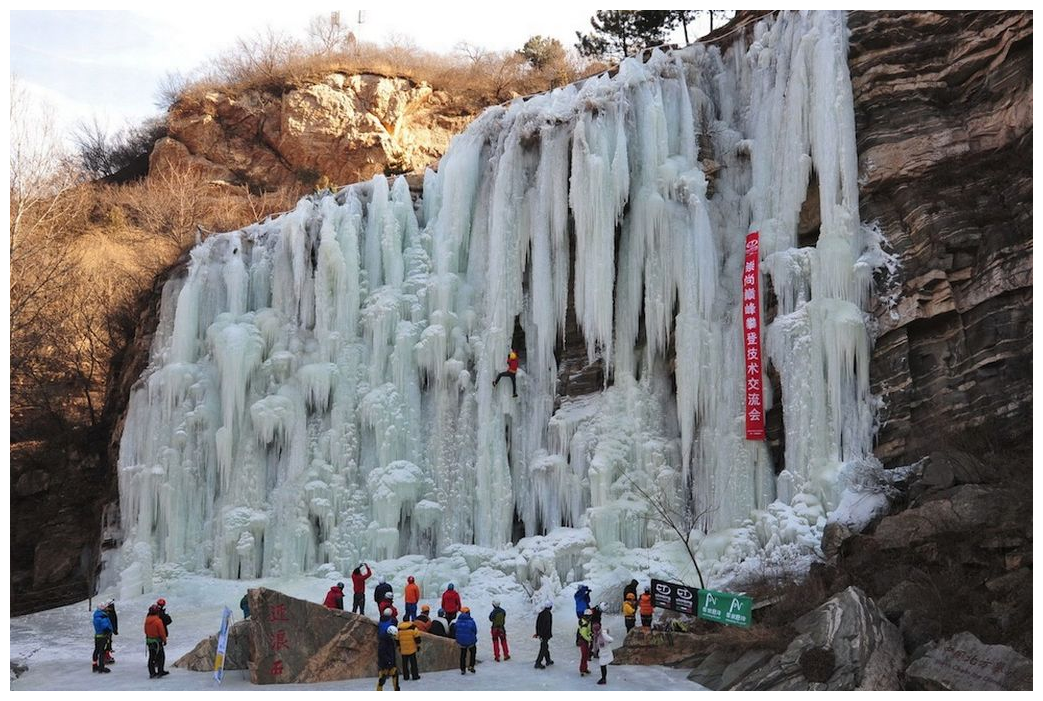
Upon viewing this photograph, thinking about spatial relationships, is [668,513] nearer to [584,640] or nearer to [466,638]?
[584,640]

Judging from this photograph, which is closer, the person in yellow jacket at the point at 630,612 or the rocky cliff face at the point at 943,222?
A: the person in yellow jacket at the point at 630,612

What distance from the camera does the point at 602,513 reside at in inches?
679

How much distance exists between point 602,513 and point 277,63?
22.9m

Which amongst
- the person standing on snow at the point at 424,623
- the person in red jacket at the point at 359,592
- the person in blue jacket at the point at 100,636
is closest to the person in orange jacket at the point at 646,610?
the person standing on snow at the point at 424,623

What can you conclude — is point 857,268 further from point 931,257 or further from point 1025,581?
point 1025,581

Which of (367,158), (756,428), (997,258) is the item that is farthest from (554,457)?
(367,158)

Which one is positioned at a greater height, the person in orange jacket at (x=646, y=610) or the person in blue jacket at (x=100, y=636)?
the person in orange jacket at (x=646, y=610)

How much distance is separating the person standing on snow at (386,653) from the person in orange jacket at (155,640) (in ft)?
8.84

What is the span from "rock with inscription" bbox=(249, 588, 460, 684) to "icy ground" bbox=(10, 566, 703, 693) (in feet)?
0.59

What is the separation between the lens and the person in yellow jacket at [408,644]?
1166 centimetres

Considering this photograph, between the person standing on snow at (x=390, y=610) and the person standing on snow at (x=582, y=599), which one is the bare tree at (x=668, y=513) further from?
the person standing on snow at (x=390, y=610)

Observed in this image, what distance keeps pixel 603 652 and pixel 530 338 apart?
26.3 feet

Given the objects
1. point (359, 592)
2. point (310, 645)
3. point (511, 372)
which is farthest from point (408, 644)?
point (511, 372)

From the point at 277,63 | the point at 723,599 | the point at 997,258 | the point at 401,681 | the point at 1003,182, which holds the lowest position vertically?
the point at 401,681
